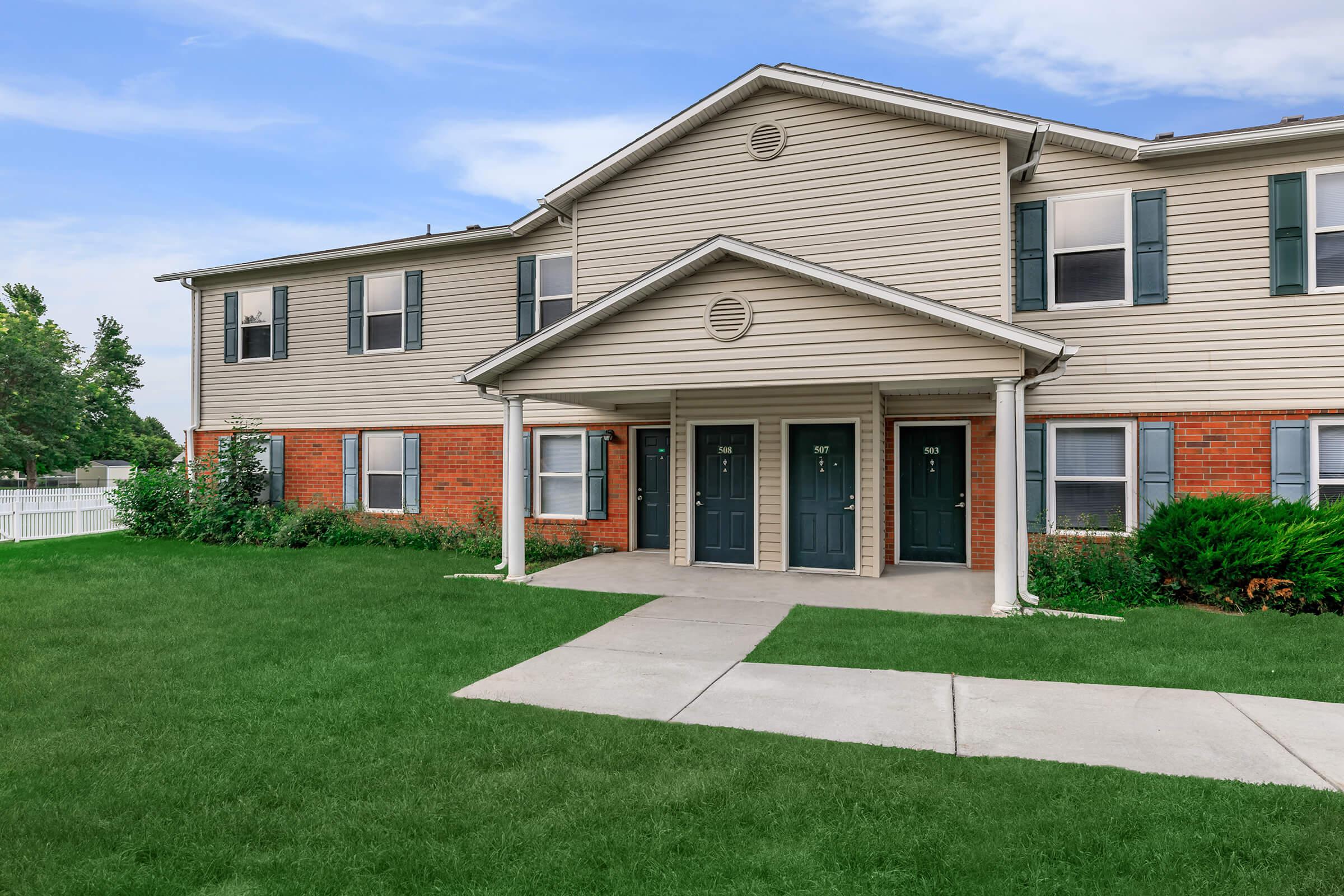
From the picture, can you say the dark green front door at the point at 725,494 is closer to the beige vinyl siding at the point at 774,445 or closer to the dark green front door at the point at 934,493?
the beige vinyl siding at the point at 774,445

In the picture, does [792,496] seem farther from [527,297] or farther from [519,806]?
Answer: [519,806]

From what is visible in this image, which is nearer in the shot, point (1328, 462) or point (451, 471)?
point (1328, 462)

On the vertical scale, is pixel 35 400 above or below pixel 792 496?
above

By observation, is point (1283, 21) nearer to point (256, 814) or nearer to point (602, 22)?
point (602, 22)

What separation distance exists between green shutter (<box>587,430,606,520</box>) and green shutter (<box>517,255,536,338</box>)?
234cm

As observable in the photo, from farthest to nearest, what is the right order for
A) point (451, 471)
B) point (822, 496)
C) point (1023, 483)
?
point (451, 471) < point (822, 496) < point (1023, 483)

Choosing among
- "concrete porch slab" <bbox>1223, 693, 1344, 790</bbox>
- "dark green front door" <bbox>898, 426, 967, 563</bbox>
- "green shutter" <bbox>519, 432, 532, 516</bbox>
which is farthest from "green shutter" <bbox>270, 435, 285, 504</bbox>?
"concrete porch slab" <bbox>1223, 693, 1344, 790</bbox>

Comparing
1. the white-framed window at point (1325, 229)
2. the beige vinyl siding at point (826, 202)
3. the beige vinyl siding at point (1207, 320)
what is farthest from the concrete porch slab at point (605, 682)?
the white-framed window at point (1325, 229)

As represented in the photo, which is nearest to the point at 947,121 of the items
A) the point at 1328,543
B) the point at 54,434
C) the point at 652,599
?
the point at 1328,543

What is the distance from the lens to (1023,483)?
9227 millimetres

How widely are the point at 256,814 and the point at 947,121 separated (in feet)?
35.9

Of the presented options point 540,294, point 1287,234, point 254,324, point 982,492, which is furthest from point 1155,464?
point 254,324

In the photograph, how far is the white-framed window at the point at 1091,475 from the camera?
1055cm

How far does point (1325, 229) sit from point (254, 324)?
61.0ft
